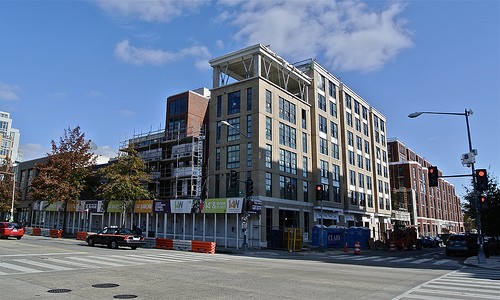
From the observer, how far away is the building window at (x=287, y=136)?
141 ft

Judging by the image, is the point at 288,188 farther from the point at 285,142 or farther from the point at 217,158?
the point at 217,158

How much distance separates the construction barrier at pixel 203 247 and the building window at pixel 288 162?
601 inches

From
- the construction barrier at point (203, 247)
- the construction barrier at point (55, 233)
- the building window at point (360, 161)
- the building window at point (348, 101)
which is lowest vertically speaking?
the construction barrier at point (203, 247)

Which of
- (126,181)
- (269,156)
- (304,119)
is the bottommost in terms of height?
(126,181)

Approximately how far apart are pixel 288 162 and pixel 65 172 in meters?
27.0

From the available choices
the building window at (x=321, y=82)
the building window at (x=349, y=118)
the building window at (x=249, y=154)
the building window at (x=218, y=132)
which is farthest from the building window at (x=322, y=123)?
the building window at (x=218, y=132)

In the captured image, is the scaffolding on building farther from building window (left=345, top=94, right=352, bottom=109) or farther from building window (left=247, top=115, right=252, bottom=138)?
building window (left=345, top=94, right=352, bottom=109)

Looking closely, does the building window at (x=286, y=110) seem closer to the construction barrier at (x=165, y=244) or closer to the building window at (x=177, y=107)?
the building window at (x=177, y=107)

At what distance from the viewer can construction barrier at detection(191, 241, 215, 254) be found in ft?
92.8

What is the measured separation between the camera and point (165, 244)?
31516 mm

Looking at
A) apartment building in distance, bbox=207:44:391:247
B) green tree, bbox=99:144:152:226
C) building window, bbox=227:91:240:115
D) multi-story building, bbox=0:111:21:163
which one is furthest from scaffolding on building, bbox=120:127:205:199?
multi-story building, bbox=0:111:21:163

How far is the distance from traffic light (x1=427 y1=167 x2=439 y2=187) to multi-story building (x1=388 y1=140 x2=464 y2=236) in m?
54.4

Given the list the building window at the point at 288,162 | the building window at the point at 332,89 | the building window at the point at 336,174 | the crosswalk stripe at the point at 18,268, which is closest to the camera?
the crosswalk stripe at the point at 18,268

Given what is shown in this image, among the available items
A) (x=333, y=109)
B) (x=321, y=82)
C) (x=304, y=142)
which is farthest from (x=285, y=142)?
(x=333, y=109)
